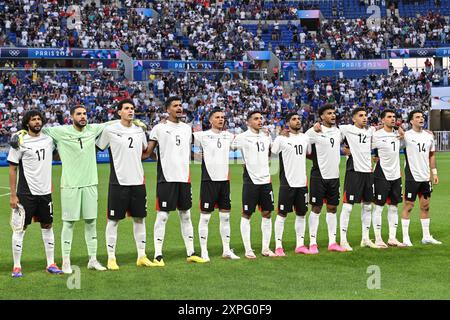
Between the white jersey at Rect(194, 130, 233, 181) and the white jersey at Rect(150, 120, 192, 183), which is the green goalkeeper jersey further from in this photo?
the white jersey at Rect(194, 130, 233, 181)

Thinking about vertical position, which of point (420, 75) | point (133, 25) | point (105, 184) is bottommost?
point (105, 184)

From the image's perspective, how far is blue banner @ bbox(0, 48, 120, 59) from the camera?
4619cm

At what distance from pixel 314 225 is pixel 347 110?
1431 inches

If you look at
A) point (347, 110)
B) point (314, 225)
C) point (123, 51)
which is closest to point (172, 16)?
point (123, 51)

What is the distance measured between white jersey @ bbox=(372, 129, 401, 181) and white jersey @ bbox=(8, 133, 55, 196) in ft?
19.0

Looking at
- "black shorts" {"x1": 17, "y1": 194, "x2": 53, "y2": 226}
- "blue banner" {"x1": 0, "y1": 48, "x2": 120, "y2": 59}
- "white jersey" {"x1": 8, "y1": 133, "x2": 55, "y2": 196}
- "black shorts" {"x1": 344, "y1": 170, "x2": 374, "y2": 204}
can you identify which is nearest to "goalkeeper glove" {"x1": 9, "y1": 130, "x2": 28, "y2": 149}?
"white jersey" {"x1": 8, "y1": 133, "x2": 55, "y2": 196}

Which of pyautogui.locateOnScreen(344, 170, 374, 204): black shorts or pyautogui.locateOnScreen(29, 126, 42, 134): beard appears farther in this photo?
pyautogui.locateOnScreen(344, 170, 374, 204): black shorts

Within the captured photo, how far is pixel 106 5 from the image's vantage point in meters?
54.1

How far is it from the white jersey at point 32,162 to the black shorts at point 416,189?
254 inches

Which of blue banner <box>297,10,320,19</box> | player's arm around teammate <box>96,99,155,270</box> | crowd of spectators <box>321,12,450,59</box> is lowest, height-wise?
player's arm around teammate <box>96,99,155,270</box>

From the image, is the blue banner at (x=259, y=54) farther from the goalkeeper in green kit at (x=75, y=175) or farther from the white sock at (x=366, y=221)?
the goalkeeper in green kit at (x=75, y=175)

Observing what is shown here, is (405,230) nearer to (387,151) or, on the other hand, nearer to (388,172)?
(388,172)

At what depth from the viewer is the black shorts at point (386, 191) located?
45.0ft

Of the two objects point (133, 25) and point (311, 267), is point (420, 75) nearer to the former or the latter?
point (133, 25)
